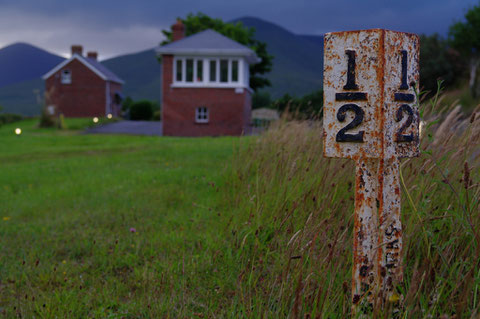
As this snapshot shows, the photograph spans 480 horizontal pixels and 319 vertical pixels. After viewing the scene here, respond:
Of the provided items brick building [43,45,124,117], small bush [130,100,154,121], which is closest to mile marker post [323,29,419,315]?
brick building [43,45,124,117]

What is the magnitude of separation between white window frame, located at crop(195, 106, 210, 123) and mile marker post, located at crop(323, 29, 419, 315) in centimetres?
2506

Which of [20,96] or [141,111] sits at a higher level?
[20,96]

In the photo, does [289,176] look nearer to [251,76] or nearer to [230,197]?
[230,197]

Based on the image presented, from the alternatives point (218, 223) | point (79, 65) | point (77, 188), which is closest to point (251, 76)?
point (79, 65)

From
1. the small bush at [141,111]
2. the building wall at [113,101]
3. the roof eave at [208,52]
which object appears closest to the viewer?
the roof eave at [208,52]

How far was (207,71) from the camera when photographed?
2695cm

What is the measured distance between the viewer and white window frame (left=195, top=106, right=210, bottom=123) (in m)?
27.5

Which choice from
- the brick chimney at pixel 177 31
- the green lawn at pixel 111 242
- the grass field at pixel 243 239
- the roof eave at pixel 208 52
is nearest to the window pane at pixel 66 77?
the brick chimney at pixel 177 31

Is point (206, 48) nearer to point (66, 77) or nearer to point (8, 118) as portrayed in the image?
point (66, 77)

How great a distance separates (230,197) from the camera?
6.23 meters

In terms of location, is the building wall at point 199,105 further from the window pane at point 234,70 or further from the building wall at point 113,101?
the building wall at point 113,101

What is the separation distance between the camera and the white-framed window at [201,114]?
27500mm

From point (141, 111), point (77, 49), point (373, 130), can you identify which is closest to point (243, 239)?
point (373, 130)

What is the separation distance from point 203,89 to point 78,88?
22447mm
